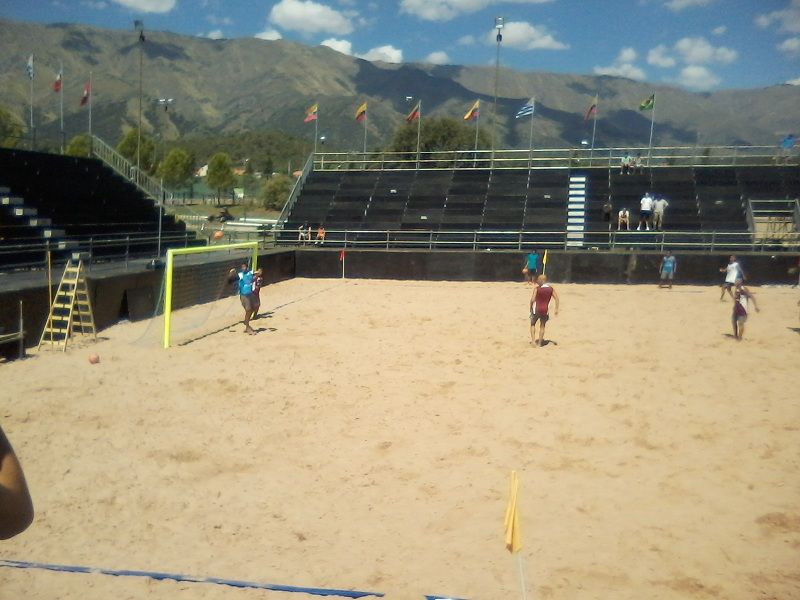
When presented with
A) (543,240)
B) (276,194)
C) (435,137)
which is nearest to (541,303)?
(543,240)

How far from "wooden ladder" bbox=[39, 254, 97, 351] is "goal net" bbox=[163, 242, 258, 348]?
65.5 inches

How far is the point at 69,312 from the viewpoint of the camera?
1365cm

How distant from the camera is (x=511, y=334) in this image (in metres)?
14.9

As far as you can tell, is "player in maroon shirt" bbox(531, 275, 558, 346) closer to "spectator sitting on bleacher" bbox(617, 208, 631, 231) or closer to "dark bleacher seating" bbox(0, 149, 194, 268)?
"dark bleacher seating" bbox(0, 149, 194, 268)

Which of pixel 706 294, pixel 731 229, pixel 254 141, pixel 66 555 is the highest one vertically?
pixel 254 141

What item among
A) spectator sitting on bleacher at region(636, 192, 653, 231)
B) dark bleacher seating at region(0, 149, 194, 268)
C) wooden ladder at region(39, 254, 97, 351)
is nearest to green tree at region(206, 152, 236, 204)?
dark bleacher seating at region(0, 149, 194, 268)

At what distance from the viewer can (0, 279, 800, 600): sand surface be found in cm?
533

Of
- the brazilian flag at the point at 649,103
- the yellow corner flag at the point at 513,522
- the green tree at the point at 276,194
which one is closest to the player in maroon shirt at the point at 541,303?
the yellow corner flag at the point at 513,522

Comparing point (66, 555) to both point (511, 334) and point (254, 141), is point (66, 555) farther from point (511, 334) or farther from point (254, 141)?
point (254, 141)

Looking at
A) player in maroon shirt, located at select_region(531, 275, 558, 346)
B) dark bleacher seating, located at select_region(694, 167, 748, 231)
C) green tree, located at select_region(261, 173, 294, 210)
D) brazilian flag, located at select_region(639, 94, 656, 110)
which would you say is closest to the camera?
player in maroon shirt, located at select_region(531, 275, 558, 346)

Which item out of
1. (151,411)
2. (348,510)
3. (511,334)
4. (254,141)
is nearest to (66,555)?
(348,510)

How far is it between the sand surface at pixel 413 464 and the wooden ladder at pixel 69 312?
22.0 inches

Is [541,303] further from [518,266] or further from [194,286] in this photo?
[518,266]

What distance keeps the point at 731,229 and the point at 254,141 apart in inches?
4571
